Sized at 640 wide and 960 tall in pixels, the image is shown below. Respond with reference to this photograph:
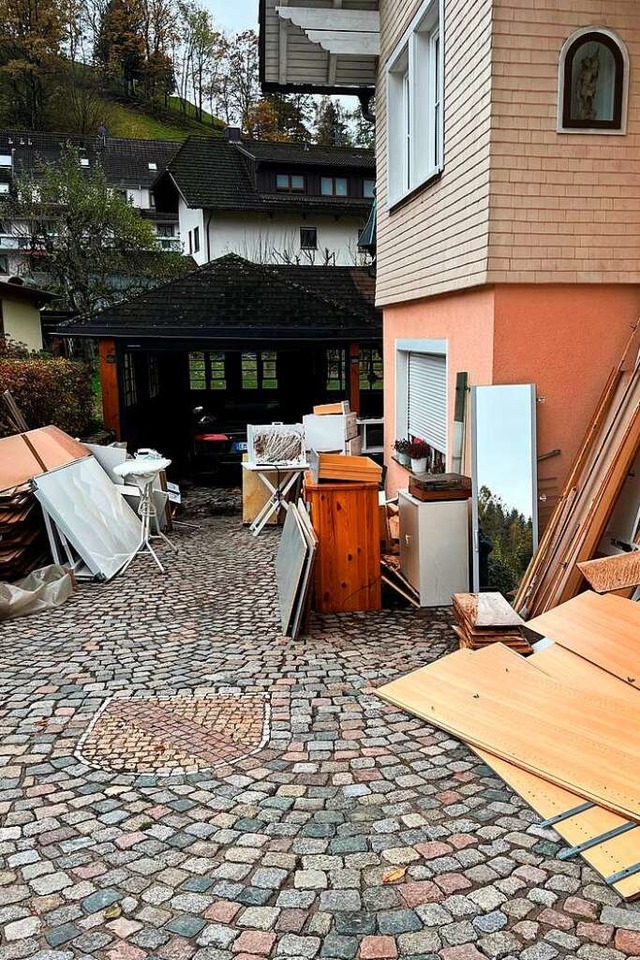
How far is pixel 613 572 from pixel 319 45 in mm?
8315

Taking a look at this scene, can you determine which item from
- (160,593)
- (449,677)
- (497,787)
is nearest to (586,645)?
(449,677)

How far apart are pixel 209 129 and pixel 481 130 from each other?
6905 centimetres

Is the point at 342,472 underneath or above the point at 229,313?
underneath

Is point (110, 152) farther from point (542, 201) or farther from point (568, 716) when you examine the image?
point (568, 716)

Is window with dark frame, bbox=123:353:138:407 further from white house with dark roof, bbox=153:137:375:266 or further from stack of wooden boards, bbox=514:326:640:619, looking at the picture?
white house with dark roof, bbox=153:137:375:266

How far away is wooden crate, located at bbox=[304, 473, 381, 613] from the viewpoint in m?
6.10

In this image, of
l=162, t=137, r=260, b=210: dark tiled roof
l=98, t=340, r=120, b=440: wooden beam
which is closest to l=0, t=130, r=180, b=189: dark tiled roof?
l=162, t=137, r=260, b=210: dark tiled roof

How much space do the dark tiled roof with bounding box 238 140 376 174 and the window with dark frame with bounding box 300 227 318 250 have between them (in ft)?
8.23

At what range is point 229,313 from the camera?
1266 centimetres

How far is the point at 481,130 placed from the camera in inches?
235

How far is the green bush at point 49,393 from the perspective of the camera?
9672mm

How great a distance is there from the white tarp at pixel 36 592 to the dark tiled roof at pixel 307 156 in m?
26.0

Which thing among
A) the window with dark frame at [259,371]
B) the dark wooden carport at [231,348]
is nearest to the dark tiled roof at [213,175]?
the dark wooden carport at [231,348]

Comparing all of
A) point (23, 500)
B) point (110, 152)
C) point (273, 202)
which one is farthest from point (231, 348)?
point (110, 152)
